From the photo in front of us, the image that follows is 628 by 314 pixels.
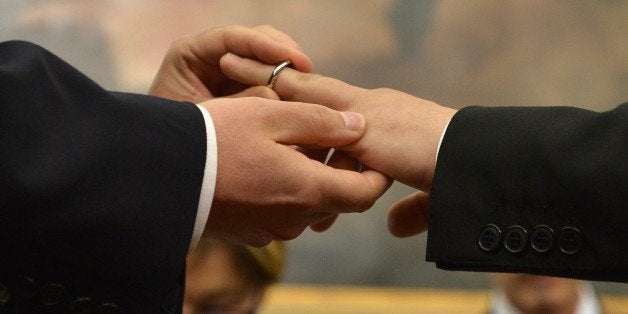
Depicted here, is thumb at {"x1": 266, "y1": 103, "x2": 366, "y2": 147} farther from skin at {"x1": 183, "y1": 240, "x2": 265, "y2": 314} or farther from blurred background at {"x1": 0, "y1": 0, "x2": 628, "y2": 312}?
blurred background at {"x1": 0, "y1": 0, "x2": 628, "y2": 312}

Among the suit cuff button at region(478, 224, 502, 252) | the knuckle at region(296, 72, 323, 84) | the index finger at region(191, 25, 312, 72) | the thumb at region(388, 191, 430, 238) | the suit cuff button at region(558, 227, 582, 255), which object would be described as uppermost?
the index finger at region(191, 25, 312, 72)

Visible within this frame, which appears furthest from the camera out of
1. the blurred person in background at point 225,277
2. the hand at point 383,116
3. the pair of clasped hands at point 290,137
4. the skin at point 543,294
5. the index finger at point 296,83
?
the skin at point 543,294

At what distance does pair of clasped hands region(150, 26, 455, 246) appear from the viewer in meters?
1.34

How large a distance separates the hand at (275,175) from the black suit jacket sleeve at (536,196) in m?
0.16

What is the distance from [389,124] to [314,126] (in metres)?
0.12

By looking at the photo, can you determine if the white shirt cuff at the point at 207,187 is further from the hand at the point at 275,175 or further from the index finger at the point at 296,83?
the index finger at the point at 296,83

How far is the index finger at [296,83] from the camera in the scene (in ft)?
5.32

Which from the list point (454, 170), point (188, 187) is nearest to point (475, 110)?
point (454, 170)

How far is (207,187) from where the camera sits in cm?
126

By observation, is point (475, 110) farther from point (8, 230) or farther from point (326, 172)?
point (8, 230)

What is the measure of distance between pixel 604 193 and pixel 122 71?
7.52 ft

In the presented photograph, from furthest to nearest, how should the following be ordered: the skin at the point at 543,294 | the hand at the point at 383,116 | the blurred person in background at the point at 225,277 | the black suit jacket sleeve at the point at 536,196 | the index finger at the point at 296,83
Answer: the skin at the point at 543,294 → the blurred person in background at the point at 225,277 → the index finger at the point at 296,83 → the hand at the point at 383,116 → the black suit jacket sleeve at the point at 536,196

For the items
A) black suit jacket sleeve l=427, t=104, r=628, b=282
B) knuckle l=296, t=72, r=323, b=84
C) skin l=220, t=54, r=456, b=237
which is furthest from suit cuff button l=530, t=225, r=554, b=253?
knuckle l=296, t=72, r=323, b=84

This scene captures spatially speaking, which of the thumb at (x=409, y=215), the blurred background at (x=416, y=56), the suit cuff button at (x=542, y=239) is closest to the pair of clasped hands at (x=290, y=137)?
the thumb at (x=409, y=215)
